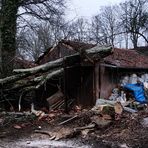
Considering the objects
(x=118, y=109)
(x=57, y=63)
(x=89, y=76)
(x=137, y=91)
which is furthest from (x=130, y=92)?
(x=118, y=109)

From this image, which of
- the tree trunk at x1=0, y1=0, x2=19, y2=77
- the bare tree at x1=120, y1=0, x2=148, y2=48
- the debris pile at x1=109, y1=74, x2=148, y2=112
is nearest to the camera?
the debris pile at x1=109, y1=74, x2=148, y2=112

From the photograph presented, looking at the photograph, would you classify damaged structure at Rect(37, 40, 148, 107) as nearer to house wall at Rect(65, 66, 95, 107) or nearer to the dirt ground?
house wall at Rect(65, 66, 95, 107)

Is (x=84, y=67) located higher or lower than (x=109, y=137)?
higher

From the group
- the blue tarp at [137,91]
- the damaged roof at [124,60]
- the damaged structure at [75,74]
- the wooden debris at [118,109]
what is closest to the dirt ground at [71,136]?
the wooden debris at [118,109]

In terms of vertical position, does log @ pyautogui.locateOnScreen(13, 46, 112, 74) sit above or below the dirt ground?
above

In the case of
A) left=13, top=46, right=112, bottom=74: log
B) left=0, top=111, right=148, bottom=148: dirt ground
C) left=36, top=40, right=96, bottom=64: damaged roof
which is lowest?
left=0, top=111, right=148, bottom=148: dirt ground

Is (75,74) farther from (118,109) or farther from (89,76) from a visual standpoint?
(118,109)

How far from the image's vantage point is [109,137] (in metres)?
8.91

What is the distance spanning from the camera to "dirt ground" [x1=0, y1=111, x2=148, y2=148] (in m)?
8.45

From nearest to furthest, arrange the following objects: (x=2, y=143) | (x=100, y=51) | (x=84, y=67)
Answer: (x=2, y=143) → (x=100, y=51) → (x=84, y=67)

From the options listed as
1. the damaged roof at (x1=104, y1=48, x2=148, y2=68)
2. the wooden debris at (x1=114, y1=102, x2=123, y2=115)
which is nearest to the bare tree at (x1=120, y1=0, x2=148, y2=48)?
the damaged roof at (x1=104, y1=48, x2=148, y2=68)

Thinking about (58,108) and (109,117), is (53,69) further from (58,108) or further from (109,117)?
(109,117)

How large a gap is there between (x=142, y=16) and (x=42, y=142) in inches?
1403

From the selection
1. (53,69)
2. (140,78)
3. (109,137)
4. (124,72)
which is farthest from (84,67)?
(109,137)
